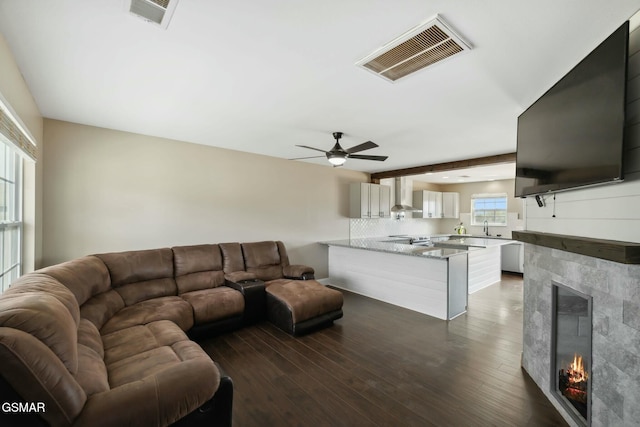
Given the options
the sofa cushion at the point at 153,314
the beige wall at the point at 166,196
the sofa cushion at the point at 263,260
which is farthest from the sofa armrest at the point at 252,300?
the beige wall at the point at 166,196

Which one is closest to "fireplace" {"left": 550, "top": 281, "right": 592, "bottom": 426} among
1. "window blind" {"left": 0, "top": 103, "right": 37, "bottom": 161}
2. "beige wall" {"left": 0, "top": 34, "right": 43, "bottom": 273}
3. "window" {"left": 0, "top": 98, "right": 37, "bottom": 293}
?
"window blind" {"left": 0, "top": 103, "right": 37, "bottom": 161}

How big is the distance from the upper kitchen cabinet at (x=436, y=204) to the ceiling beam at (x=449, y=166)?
199 cm

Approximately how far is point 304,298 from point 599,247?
8.98 feet

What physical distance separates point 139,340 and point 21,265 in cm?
171

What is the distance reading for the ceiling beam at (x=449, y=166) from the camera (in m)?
4.54

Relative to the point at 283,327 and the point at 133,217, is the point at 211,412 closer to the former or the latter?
the point at 283,327

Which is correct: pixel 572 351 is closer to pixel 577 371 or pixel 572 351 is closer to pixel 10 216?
pixel 577 371

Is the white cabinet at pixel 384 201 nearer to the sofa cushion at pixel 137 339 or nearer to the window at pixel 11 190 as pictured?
the sofa cushion at pixel 137 339

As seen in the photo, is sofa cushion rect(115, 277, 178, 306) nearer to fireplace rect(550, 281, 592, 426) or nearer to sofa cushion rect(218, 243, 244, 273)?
sofa cushion rect(218, 243, 244, 273)

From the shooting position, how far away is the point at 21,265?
8.73ft

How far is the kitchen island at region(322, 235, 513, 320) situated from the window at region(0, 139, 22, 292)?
4308mm

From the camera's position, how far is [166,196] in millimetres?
3926

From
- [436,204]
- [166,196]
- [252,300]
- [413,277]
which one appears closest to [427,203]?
[436,204]

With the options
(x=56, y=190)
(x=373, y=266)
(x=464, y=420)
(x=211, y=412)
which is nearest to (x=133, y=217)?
(x=56, y=190)
